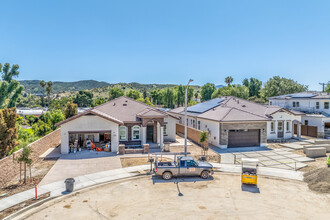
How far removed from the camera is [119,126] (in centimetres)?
2720

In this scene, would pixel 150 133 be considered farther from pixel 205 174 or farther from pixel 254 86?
pixel 254 86

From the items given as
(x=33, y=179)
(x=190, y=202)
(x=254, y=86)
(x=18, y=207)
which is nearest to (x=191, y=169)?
(x=190, y=202)

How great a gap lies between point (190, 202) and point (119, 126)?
54.6ft

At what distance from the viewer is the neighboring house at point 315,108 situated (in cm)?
3444

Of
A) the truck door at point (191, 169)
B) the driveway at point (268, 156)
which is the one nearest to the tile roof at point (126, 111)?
the driveway at point (268, 156)

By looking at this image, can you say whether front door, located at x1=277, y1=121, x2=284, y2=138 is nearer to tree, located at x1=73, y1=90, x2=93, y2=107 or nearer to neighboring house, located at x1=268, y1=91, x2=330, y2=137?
neighboring house, located at x1=268, y1=91, x2=330, y2=137

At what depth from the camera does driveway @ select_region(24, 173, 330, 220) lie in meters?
11.2

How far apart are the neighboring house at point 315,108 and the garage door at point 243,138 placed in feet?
45.2

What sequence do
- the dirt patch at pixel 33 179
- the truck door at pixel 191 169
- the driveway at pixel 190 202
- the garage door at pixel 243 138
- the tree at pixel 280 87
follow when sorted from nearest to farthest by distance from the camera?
the driveway at pixel 190 202 < the dirt patch at pixel 33 179 < the truck door at pixel 191 169 < the garage door at pixel 243 138 < the tree at pixel 280 87

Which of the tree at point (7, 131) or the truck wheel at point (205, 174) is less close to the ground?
the tree at point (7, 131)

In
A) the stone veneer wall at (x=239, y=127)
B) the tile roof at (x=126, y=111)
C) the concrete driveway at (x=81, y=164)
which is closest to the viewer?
the concrete driveway at (x=81, y=164)

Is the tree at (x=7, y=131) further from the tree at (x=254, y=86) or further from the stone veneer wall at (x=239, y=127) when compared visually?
the tree at (x=254, y=86)

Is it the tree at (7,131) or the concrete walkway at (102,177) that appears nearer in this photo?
the concrete walkway at (102,177)

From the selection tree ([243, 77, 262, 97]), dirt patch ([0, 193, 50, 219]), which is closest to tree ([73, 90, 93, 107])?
tree ([243, 77, 262, 97])
